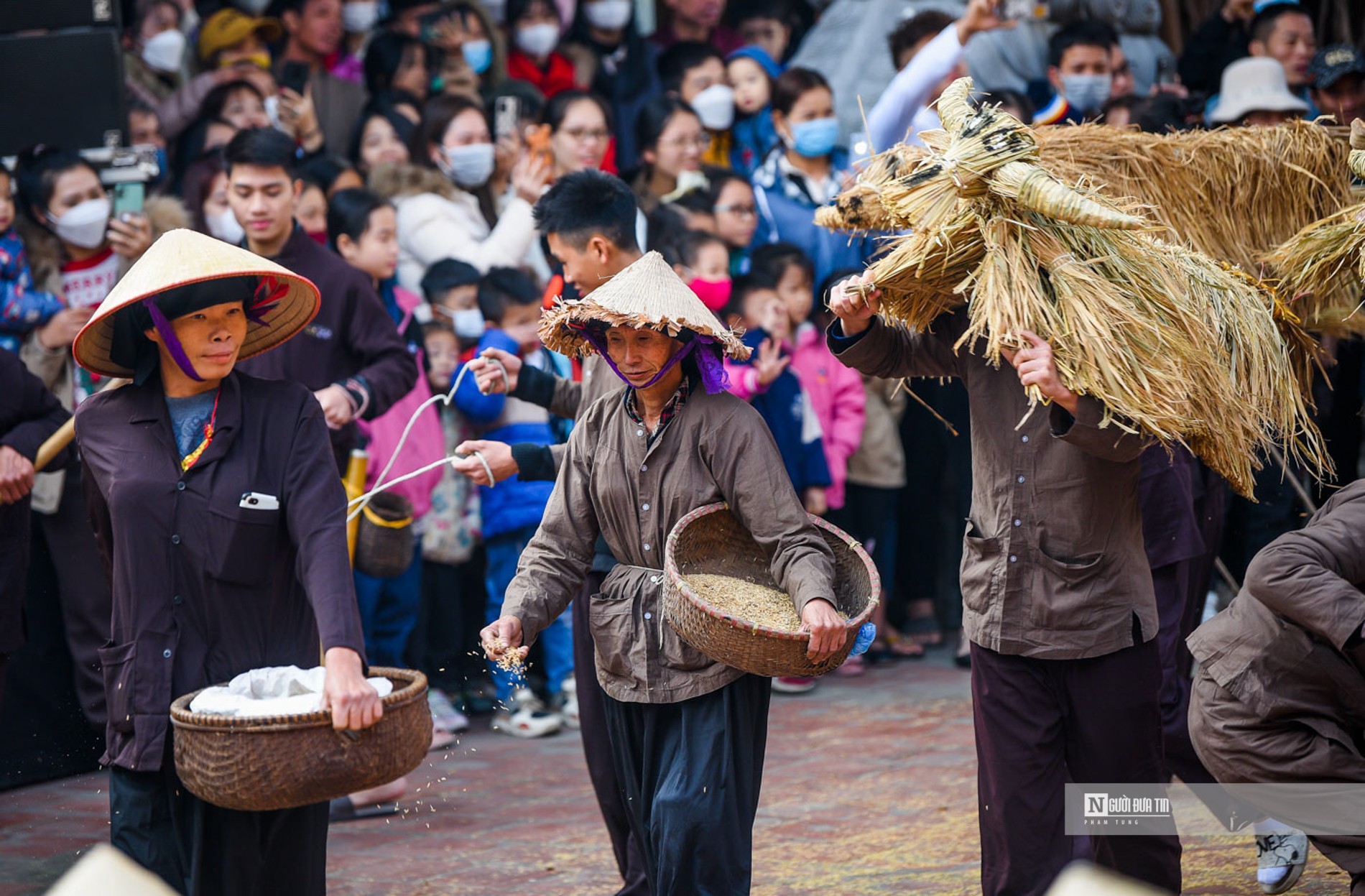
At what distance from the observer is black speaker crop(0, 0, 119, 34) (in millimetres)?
6414

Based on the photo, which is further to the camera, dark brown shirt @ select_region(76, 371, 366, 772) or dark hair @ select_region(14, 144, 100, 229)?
dark hair @ select_region(14, 144, 100, 229)

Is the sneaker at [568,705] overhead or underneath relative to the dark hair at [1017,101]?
underneath

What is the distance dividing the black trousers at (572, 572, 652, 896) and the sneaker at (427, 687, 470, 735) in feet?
7.31

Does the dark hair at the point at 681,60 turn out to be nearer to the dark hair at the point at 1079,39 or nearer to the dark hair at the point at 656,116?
the dark hair at the point at 656,116

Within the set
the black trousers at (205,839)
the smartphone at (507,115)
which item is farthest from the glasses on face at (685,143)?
the black trousers at (205,839)

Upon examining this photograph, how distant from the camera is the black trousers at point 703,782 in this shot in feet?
13.2

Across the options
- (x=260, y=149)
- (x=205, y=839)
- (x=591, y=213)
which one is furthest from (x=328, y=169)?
(x=205, y=839)

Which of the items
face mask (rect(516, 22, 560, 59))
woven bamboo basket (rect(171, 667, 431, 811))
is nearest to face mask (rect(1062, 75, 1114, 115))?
face mask (rect(516, 22, 560, 59))

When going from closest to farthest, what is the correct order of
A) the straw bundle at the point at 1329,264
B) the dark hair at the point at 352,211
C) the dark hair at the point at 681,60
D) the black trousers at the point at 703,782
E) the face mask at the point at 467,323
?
the black trousers at the point at 703,782
the straw bundle at the point at 1329,264
the dark hair at the point at 352,211
the face mask at the point at 467,323
the dark hair at the point at 681,60

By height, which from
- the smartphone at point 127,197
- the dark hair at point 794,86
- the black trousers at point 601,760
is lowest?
the black trousers at point 601,760

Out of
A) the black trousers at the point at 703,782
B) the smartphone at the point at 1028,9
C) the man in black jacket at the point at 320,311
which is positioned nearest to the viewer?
the black trousers at the point at 703,782

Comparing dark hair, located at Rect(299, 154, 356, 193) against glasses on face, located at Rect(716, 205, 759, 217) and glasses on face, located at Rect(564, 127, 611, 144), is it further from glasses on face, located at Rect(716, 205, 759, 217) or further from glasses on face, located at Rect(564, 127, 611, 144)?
glasses on face, located at Rect(716, 205, 759, 217)

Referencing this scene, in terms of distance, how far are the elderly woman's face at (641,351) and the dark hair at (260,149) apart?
2223mm

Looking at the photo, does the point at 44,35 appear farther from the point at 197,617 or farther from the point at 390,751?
the point at 390,751
